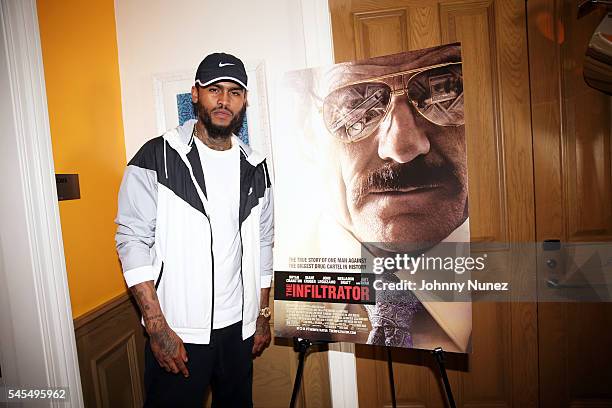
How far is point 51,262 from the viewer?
1399 mm

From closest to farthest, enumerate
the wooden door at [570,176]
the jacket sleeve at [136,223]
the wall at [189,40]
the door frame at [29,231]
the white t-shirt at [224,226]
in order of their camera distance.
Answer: the door frame at [29,231] → the jacket sleeve at [136,223] → the white t-shirt at [224,226] → the wooden door at [570,176] → the wall at [189,40]

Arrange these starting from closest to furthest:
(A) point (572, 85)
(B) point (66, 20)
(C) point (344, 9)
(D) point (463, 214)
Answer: (D) point (463, 214) < (B) point (66, 20) < (A) point (572, 85) < (C) point (344, 9)

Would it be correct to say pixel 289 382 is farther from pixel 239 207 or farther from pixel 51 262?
pixel 51 262

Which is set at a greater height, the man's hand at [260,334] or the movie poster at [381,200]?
the movie poster at [381,200]

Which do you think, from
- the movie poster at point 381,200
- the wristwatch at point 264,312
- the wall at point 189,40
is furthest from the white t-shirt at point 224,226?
the wall at point 189,40

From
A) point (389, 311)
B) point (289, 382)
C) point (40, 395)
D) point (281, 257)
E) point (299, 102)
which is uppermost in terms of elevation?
point (299, 102)

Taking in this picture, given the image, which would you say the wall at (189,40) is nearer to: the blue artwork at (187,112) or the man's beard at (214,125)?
the blue artwork at (187,112)

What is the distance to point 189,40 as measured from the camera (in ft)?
6.26

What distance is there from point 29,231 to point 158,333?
0.59m

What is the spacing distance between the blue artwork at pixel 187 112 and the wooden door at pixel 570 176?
1.36 metres

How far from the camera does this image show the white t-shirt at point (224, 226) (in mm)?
1570

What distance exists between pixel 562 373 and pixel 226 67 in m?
2.07

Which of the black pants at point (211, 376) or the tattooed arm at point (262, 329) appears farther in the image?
the tattooed arm at point (262, 329)

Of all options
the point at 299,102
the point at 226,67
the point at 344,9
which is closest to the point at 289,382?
the point at 299,102
